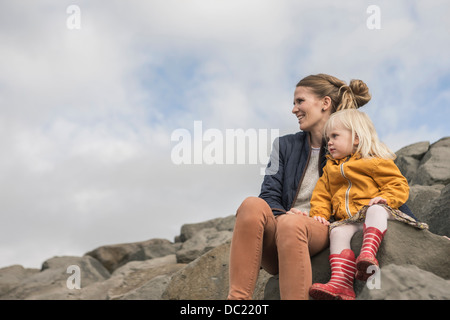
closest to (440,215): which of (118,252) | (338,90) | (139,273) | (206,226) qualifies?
(338,90)

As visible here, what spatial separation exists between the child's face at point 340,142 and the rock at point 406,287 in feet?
3.40

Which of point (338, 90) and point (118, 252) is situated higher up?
point (338, 90)

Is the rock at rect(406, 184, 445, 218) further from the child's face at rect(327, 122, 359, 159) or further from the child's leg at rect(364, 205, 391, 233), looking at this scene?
the child's leg at rect(364, 205, 391, 233)

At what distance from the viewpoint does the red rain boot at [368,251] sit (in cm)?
320

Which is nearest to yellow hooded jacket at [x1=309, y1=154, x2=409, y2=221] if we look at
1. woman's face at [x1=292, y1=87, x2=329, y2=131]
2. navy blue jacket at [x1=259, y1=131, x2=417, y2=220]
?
navy blue jacket at [x1=259, y1=131, x2=417, y2=220]

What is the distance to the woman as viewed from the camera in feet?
10.8

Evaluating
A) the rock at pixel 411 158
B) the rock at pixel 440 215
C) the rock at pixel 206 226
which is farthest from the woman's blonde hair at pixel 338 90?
the rock at pixel 206 226

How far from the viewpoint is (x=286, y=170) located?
173 inches

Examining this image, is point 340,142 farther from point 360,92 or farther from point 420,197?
point 420,197

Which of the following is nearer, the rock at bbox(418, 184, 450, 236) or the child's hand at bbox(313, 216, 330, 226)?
the child's hand at bbox(313, 216, 330, 226)

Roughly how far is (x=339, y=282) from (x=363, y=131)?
1.25 m

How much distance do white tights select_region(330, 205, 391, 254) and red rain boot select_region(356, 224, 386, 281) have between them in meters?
0.05

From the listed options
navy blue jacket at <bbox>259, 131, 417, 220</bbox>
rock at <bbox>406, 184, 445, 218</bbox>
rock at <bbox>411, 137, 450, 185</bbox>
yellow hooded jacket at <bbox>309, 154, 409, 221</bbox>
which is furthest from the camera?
rock at <bbox>411, 137, 450, 185</bbox>

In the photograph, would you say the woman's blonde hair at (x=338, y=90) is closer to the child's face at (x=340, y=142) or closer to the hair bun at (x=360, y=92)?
the hair bun at (x=360, y=92)
